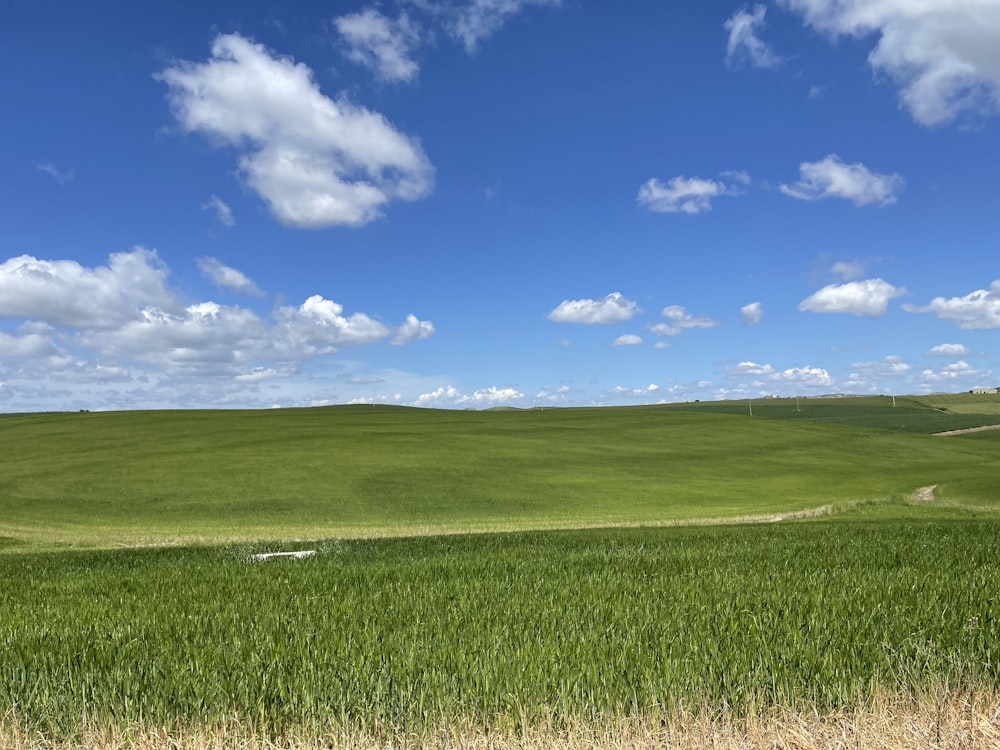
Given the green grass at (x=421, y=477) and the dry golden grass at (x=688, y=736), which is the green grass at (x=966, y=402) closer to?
the green grass at (x=421, y=477)

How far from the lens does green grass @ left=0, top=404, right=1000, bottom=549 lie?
31609 millimetres

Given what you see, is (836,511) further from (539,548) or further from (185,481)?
(185,481)

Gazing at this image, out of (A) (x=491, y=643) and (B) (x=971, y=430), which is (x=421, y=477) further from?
(B) (x=971, y=430)

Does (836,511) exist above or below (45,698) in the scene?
below

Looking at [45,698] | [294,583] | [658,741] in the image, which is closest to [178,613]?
[294,583]

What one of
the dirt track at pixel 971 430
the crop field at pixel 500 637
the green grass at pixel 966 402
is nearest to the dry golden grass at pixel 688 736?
the crop field at pixel 500 637

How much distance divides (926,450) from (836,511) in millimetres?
35457

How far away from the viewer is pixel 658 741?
4.02 meters

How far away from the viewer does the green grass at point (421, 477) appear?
31609mm

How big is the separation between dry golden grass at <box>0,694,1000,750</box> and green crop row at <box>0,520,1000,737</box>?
117 millimetres

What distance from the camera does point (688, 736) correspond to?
4.07 meters

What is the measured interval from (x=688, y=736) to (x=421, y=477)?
38792 mm

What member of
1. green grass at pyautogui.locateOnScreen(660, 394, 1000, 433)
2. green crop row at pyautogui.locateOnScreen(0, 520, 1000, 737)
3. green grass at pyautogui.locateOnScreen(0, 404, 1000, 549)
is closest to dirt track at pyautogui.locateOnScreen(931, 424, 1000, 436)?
green grass at pyautogui.locateOnScreen(660, 394, 1000, 433)

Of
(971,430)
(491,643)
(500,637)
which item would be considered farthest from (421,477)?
(971,430)
